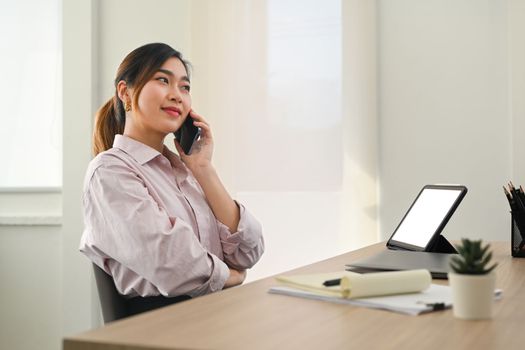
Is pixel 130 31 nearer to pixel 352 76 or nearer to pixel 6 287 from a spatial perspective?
pixel 352 76

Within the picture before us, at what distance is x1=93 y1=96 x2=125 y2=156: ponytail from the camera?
2309mm

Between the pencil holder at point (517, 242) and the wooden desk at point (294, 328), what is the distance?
819 millimetres

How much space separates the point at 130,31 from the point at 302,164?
3.57ft

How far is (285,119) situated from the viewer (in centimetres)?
327

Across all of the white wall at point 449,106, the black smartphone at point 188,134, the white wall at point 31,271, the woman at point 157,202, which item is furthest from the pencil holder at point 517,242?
the white wall at point 31,271

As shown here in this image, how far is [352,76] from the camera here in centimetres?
314

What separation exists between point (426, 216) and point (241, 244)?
542 mm

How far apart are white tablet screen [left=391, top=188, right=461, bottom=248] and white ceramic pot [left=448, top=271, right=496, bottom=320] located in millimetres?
937

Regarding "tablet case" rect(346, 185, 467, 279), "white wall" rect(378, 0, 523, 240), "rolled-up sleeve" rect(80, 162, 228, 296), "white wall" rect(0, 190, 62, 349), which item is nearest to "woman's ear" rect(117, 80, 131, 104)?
"rolled-up sleeve" rect(80, 162, 228, 296)

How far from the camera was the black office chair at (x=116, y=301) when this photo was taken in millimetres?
1858

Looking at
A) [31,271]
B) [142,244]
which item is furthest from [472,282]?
[31,271]

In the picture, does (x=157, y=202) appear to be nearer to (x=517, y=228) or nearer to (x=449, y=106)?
(x=517, y=228)

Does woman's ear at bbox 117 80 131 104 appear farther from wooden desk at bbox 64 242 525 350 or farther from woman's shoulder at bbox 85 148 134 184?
wooden desk at bbox 64 242 525 350

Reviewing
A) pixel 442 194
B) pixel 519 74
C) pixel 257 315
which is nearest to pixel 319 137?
pixel 519 74
